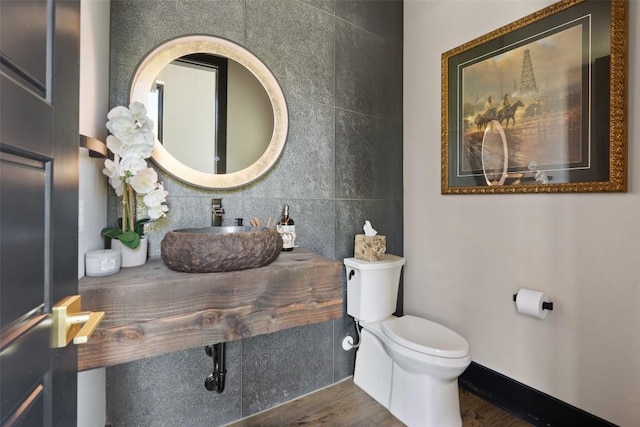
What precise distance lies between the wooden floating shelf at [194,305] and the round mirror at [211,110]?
0.54 metres

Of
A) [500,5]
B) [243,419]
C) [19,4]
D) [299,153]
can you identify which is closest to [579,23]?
[500,5]

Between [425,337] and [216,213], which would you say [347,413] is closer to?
[425,337]

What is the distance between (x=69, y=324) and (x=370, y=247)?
4.92 feet

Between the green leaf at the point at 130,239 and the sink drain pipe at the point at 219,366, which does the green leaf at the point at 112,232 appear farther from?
the sink drain pipe at the point at 219,366

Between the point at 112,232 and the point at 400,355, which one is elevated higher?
the point at 112,232

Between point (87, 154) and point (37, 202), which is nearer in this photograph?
point (37, 202)

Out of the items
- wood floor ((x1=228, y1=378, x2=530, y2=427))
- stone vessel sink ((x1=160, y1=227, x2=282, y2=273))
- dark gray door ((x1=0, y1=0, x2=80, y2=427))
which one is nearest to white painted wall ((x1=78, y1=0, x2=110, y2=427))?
stone vessel sink ((x1=160, y1=227, x2=282, y2=273))

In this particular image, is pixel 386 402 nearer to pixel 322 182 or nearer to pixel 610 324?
pixel 610 324

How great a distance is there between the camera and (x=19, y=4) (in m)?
0.44

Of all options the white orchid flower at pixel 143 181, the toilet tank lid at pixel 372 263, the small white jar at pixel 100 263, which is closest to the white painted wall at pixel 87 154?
the small white jar at pixel 100 263

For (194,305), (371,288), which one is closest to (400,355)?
(371,288)

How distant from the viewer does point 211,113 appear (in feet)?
4.94

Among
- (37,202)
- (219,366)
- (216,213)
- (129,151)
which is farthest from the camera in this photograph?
(216,213)

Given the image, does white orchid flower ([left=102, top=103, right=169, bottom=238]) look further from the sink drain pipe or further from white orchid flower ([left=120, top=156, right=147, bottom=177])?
the sink drain pipe
